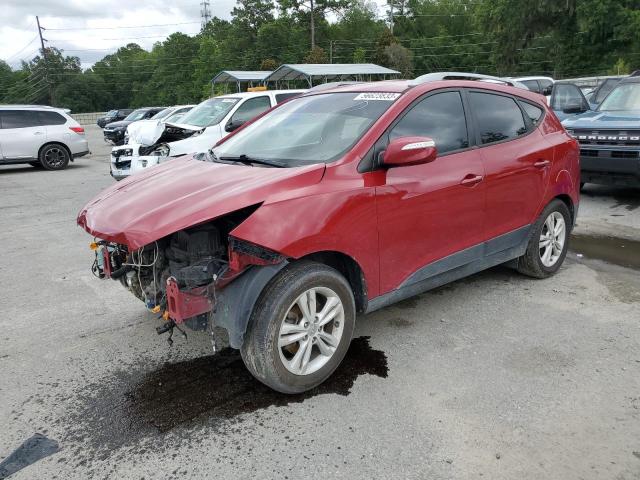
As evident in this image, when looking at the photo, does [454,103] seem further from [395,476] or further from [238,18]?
[238,18]

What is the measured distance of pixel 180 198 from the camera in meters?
3.05

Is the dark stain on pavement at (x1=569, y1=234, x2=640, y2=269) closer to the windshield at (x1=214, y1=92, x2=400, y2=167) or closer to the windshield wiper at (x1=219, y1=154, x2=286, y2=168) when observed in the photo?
the windshield at (x1=214, y1=92, x2=400, y2=167)

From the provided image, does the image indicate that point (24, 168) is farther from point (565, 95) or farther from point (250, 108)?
point (565, 95)

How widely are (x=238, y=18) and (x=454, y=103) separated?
72483 millimetres

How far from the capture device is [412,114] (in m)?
3.65

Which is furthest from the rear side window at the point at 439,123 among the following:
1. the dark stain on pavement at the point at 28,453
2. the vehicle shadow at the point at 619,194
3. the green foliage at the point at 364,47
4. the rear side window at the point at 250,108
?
the green foliage at the point at 364,47

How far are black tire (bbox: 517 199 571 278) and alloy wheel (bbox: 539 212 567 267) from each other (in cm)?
3

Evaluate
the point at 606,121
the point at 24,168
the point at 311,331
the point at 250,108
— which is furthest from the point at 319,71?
the point at 311,331

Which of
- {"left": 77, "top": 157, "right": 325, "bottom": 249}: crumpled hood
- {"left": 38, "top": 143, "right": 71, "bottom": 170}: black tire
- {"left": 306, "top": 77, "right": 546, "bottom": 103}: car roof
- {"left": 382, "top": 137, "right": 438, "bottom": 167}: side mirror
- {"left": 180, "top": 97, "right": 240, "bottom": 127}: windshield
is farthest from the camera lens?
{"left": 38, "top": 143, "right": 71, "bottom": 170}: black tire

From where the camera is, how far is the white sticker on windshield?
3.67 metres

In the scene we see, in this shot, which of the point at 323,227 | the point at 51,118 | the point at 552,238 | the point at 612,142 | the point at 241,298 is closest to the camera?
the point at 241,298

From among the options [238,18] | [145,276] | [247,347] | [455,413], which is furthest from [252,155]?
[238,18]

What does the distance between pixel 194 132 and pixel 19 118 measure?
24.6 ft

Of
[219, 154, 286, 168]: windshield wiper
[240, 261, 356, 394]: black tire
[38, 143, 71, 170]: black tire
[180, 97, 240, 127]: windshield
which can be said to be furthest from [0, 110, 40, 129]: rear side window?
[240, 261, 356, 394]: black tire
